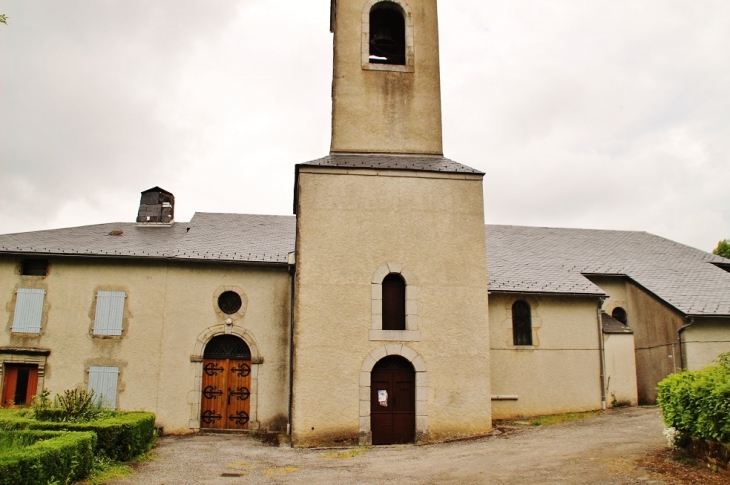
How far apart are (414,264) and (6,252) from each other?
11143mm

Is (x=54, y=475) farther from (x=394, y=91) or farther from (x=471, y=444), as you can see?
(x=394, y=91)


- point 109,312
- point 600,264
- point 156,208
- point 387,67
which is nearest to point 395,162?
point 387,67

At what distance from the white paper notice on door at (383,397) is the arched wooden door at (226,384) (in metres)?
4.63

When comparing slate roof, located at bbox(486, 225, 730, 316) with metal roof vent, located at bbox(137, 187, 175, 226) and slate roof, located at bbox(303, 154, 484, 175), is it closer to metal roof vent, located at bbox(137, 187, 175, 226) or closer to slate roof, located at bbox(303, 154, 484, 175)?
slate roof, located at bbox(303, 154, 484, 175)

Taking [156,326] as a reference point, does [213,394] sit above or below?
below

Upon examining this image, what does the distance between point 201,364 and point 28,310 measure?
489 centimetres

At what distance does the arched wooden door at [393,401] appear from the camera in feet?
42.8

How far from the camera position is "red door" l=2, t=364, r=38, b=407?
1570cm


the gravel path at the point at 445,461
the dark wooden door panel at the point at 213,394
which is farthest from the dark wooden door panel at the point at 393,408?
the dark wooden door panel at the point at 213,394

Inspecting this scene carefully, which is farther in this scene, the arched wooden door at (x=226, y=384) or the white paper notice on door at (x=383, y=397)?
the arched wooden door at (x=226, y=384)

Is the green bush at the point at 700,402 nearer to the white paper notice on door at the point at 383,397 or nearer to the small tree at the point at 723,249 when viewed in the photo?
the white paper notice on door at the point at 383,397

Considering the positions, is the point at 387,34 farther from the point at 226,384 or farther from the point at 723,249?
the point at 723,249

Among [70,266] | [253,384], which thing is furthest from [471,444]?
[70,266]

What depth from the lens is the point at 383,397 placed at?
13180mm
